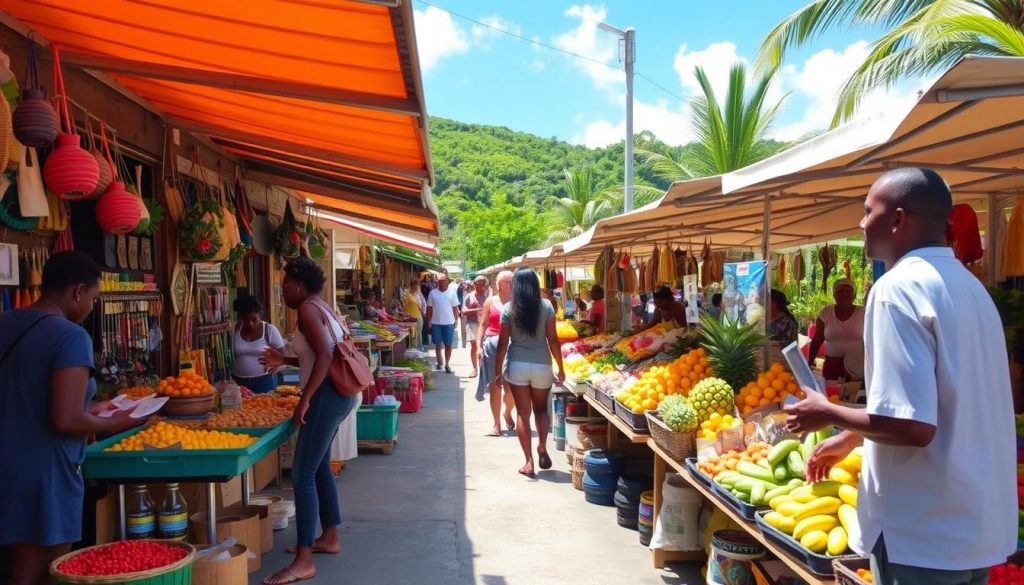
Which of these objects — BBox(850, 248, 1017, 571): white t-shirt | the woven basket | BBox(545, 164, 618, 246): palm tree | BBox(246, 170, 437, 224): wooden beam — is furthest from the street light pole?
BBox(545, 164, 618, 246): palm tree

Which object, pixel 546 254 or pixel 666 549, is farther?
pixel 546 254

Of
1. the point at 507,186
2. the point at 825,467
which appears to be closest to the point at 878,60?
the point at 825,467

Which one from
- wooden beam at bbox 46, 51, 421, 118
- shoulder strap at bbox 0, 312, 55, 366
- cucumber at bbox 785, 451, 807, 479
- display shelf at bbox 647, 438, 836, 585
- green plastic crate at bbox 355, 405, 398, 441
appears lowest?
green plastic crate at bbox 355, 405, 398, 441

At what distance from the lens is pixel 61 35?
4418mm

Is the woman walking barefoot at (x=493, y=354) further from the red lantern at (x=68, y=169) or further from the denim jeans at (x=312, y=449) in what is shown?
the red lantern at (x=68, y=169)

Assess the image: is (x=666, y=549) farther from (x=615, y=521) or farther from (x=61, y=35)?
(x=61, y=35)

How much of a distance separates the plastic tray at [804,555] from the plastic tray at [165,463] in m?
2.70

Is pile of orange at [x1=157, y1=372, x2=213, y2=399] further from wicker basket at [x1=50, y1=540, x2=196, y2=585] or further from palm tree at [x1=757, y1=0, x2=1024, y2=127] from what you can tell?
palm tree at [x1=757, y1=0, x2=1024, y2=127]

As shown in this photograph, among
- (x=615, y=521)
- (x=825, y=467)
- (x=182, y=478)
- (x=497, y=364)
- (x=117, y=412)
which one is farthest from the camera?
(x=497, y=364)

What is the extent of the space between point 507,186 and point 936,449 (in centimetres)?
6843

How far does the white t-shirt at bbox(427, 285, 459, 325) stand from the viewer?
48.8 ft

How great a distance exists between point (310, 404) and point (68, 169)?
193 centimetres

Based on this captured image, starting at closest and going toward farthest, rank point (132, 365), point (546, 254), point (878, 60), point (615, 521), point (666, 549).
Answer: point (666, 549) → point (132, 365) → point (615, 521) → point (546, 254) → point (878, 60)

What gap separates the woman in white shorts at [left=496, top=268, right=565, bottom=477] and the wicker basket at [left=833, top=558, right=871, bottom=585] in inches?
172
